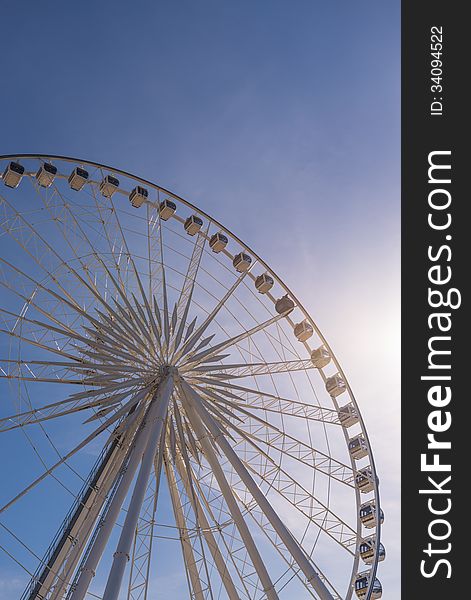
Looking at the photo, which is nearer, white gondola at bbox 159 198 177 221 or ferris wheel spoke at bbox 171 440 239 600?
ferris wheel spoke at bbox 171 440 239 600

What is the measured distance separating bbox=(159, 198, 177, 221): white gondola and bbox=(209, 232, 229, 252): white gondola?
1.80 m

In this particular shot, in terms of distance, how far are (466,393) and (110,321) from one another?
1165 centimetres

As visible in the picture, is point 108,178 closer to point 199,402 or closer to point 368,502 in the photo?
point 199,402

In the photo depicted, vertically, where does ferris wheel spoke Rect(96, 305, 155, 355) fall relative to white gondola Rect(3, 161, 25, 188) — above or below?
below

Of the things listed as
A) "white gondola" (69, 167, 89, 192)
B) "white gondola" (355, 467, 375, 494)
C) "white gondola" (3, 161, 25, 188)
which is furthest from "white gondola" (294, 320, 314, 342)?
"white gondola" (3, 161, 25, 188)

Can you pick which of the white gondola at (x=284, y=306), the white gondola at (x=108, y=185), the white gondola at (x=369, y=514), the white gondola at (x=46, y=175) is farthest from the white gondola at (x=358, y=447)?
the white gondola at (x=46, y=175)

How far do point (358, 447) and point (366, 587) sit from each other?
483 centimetres

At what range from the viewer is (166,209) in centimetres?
2341

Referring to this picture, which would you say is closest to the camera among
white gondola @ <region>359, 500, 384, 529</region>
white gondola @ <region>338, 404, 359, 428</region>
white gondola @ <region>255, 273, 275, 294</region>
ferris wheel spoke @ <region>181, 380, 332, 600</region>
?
ferris wheel spoke @ <region>181, 380, 332, 600</region>

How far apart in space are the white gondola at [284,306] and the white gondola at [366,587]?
9.27 metres

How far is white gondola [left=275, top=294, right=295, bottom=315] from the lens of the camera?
23781 millimetres

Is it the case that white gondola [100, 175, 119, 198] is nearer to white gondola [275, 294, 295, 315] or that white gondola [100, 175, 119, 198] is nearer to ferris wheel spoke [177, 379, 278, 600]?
white gondola [275, 294, 295, 315]

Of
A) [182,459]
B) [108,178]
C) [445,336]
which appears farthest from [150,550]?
[108,178]

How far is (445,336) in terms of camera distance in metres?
10.6
